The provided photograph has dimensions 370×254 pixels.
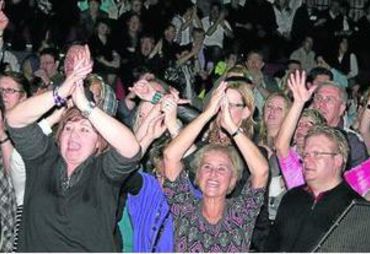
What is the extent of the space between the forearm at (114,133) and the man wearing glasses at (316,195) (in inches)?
45.4

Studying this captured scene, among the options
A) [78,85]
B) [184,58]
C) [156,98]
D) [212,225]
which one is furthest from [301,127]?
[184,58]

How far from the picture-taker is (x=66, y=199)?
427 cm

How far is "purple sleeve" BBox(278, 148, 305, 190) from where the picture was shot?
5.53 meters

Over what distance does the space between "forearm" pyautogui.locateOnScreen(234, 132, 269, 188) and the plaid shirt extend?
1296 millimetres

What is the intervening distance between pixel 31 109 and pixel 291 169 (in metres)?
1.98

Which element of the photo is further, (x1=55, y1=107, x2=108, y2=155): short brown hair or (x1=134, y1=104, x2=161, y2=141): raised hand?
(x1=134, y1=104, x2=161, y2=141): raised hand

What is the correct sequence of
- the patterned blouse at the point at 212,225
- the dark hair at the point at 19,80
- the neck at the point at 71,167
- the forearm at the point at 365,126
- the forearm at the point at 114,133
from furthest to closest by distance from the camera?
1. the forearm at the point at 365,126
2. the dark hair at the point at 19,80
3. the patterned blouse at the point at 212,225
4. the neck at the point at 71,167
5. the forearm at the point at 114,133

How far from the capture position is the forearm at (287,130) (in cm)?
527

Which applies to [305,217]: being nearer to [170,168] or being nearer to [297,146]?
[170,168]

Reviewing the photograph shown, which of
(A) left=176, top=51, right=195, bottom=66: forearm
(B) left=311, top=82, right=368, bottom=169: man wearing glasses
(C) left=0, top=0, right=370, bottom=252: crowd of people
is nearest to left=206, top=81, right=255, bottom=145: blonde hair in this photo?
(C) left=0, top=0, right=370, bottom=252: crowd of people

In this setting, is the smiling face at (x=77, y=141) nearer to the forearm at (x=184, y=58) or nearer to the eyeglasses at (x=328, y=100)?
the eyeglasses at (x=328, y=100)

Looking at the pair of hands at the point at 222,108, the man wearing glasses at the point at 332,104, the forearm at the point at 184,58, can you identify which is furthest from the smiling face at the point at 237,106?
the forearm at the point at 184,58

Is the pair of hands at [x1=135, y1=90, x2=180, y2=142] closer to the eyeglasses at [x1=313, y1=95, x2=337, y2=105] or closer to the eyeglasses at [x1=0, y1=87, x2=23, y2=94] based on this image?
the eyeglasses at [x1=0, y1=87, x2=23, y2=94]

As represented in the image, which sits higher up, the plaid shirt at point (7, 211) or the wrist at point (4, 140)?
the wrist at point (4, 140)
